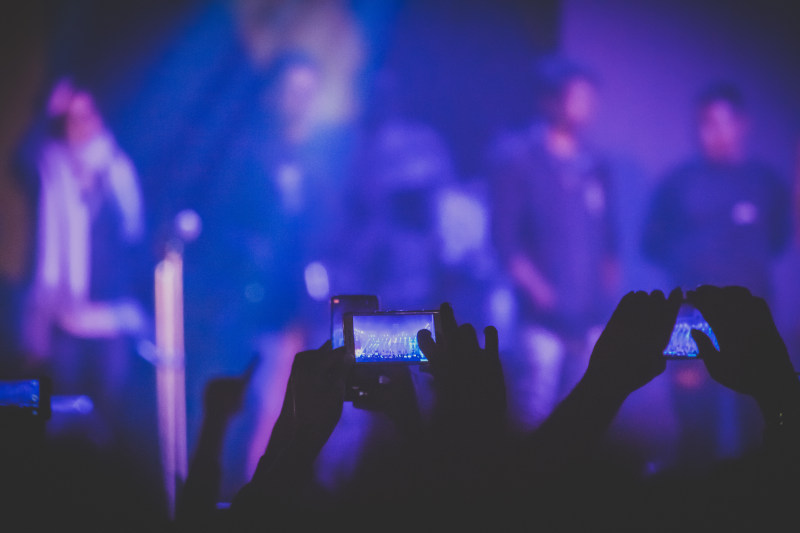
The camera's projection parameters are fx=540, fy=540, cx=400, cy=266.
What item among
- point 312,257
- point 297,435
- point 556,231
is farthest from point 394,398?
point 556,231

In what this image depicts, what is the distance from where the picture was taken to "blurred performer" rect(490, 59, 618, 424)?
201 centimetres

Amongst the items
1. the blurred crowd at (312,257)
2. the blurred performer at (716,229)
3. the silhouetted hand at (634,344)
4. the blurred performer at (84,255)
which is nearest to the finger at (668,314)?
the silhouetted hand at (634,344)

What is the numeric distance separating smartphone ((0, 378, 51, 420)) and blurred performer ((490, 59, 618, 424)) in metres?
1.50

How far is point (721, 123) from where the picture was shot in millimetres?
2119

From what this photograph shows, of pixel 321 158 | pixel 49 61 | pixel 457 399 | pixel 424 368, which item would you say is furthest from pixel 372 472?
pixel 49 61

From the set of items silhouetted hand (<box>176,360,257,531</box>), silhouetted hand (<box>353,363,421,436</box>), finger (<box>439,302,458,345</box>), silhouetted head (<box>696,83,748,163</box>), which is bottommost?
silhouetted hand (<box>176,360,257,531</box>)

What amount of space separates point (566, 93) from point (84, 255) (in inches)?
75.4

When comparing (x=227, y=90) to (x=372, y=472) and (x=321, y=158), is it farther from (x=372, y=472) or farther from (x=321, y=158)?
(x=372, y=472)

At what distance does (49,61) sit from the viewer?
2.04 meters

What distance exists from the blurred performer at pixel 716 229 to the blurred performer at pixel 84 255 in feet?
6.47

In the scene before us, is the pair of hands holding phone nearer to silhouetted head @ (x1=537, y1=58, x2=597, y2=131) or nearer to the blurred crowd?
the blurred crowd

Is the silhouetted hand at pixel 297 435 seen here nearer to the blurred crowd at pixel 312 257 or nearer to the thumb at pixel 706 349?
the thumb at pixel 706 349

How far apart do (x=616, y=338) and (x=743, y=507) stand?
0.42 meters

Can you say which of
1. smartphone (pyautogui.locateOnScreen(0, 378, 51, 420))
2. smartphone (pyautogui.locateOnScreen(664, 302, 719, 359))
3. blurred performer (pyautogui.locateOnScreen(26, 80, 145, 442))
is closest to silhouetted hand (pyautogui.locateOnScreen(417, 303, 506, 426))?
smartphone (pyautogui.locateOnScreen(664, 302, 719, 359))
